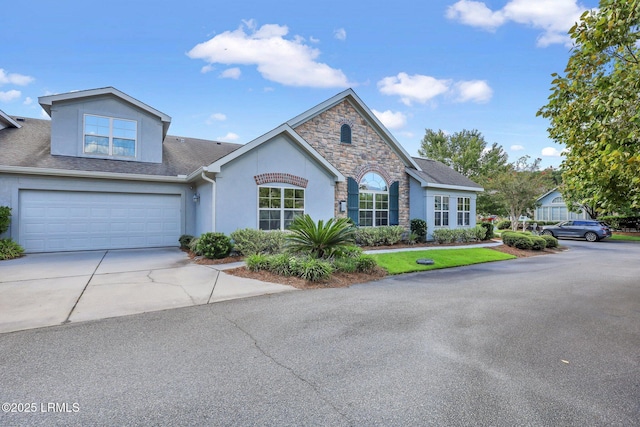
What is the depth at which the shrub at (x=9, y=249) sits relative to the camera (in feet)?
34.2

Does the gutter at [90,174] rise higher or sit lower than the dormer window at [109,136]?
lower

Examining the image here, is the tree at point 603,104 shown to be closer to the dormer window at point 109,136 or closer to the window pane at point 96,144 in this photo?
Result: the dormer window at point 109,136

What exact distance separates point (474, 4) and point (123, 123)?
48.0ft

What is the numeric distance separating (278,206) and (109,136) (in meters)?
7.81

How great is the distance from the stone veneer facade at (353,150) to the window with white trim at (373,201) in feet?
1.30

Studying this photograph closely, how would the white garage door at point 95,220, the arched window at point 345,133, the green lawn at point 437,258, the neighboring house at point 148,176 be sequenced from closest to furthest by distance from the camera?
1. the green lawn at point 437,258
2. the neighboring house at point 148,176
3. the white garage door at point 95,220
4. the arched window at point 345,133

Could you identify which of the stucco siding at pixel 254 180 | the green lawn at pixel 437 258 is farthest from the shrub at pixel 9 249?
the green lawn at pixel 437 258

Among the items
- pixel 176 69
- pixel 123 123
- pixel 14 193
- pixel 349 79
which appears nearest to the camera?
pixel 14 193

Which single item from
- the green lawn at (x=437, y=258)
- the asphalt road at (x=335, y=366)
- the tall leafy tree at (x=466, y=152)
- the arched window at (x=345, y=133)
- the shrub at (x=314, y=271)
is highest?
the tall leafy tree at (x=466, y=152)

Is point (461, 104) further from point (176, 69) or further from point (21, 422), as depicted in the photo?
point (21, 422)

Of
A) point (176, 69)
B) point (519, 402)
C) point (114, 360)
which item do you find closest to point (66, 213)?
point (176, 69)

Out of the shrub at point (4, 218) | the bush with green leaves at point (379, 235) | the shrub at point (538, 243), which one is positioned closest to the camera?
the shrub at point (4, 218)

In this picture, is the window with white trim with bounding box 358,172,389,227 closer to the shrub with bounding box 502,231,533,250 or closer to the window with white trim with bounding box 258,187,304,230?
the window with white trim with bounding box 258,187,304,230

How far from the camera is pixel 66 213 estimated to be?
12242mm
